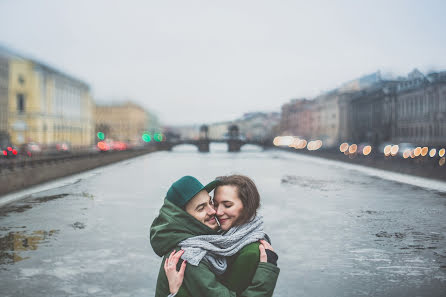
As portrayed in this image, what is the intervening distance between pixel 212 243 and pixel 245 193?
0.34 metres

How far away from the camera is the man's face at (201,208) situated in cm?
322

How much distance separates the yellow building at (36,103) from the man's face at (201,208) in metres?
85.9

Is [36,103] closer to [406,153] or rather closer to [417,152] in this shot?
[406,153]

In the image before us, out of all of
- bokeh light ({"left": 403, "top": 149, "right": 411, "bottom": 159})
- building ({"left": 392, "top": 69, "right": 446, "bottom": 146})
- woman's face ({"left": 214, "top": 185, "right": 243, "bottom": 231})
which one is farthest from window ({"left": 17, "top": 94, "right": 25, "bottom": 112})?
woman's face ({"left": 214, "top": 185, "right": 243, "bottom": 231})

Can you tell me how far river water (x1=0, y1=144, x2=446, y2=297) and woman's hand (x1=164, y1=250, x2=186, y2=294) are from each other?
4.27 m

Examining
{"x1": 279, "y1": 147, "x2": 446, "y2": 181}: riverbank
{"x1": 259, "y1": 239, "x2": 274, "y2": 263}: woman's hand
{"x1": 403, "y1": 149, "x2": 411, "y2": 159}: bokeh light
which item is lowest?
{"x1": 279, "y1": 147, "x2": 446, "y2": 181}: riverbank

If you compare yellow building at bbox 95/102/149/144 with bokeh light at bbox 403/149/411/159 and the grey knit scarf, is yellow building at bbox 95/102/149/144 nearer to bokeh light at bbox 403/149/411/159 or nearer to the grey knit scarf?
bokeh light at bbox 403/149/411/159

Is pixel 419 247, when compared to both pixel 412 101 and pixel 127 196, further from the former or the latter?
pixel 412 101

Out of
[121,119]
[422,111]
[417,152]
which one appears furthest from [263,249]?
[121,119]

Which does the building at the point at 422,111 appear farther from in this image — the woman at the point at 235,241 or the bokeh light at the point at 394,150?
the woman at the point at 235,241

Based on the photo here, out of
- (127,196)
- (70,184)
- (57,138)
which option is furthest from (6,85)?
(127,196)

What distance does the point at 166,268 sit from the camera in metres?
3.23

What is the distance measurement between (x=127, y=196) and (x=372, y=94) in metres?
83.5

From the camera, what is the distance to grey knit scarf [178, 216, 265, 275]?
319 cm
